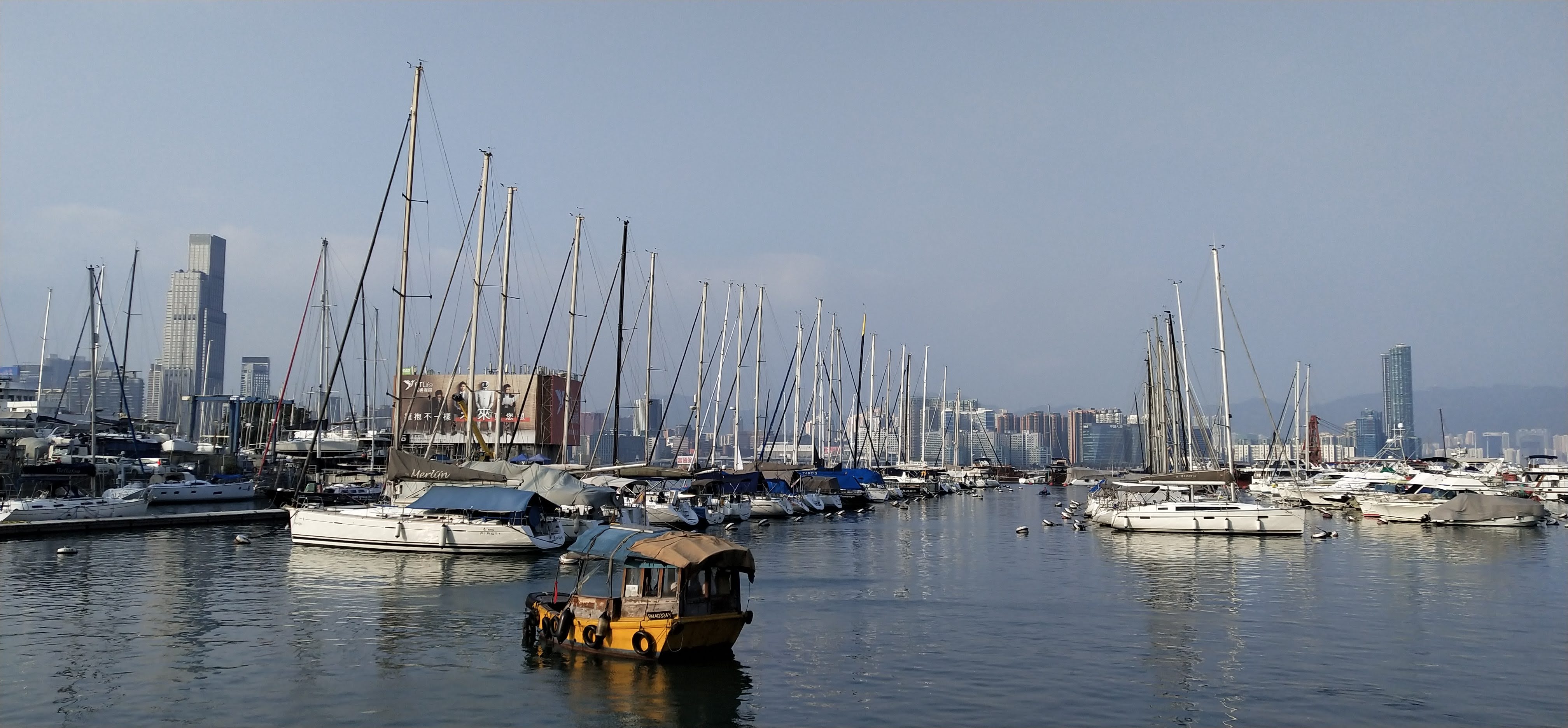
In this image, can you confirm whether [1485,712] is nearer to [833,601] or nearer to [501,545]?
[833,601]

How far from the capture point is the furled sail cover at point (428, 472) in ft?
147

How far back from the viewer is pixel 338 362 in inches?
1921

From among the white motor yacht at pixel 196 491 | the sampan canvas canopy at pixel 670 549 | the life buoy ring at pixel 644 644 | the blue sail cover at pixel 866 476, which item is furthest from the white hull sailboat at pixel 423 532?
the blue sail cover at pixel 866 476

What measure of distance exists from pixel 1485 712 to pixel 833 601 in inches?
694

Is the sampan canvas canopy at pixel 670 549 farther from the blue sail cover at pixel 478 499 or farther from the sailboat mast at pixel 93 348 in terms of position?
the sailboat mast at pixel 93 348

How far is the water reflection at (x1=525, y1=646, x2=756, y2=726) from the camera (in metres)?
18.9

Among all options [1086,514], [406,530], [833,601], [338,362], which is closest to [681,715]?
[833,601]

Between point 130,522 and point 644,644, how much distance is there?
43446mm

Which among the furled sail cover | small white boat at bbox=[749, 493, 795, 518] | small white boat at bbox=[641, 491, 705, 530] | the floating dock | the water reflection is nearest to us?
the water reflection

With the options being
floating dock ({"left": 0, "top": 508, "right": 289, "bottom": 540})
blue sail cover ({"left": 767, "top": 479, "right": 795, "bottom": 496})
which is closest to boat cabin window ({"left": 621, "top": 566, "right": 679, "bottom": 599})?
floating dock ({"left": 0, "top": 508, "right": 289, "bottom": 540})

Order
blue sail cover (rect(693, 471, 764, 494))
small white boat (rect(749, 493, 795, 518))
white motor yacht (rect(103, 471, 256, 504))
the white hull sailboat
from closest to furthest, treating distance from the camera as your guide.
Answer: the white hull sailboat, blue sail cover (rect(693, 471, 764, 494)), small white boat (rect(749, 493, 795, 518)), white motor yacht (rect(103, 471, 256, 504))

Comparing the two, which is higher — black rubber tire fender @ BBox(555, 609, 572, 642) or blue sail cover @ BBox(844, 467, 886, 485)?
blue sail cover @ BBox(844, 467, 886, 485)

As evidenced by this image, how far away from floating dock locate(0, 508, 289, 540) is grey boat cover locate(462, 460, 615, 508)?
17.8m

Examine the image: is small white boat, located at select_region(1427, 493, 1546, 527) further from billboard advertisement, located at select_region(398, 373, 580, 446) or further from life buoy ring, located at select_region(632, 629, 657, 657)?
billboard advertisement, located at select_region(398, 373, 580, 446)
